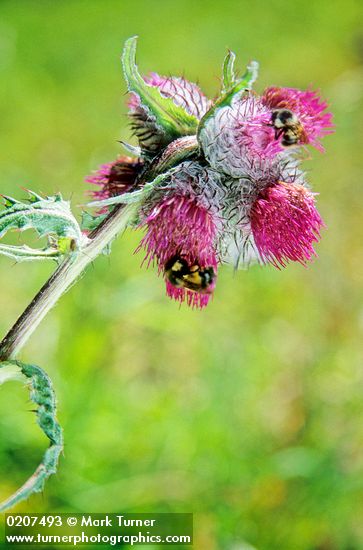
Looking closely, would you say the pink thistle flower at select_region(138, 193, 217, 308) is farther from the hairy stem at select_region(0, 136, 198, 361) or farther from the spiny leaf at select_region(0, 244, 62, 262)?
the spiny leaf at select_region(0, 244, 62, 262)

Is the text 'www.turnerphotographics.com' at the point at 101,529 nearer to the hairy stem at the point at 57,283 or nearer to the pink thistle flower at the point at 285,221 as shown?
the hairy stem at the point at 57,283

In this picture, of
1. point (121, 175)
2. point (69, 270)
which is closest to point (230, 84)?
point (121, 175)

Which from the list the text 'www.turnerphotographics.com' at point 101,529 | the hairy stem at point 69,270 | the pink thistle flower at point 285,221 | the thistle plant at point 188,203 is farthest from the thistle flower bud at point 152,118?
the text 'www.turnerphotographics.com' at point 101,529

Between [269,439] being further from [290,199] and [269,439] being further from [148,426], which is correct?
[290,199]

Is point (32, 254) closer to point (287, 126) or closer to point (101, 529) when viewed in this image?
point (287, 126)

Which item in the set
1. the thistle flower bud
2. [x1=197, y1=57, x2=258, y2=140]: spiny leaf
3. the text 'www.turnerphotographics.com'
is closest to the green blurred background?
the text 'www.turnerphotographics.com'

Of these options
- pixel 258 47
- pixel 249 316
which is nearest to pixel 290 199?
pixel 249 316

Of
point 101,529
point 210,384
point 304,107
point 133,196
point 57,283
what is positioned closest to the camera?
point 133,196

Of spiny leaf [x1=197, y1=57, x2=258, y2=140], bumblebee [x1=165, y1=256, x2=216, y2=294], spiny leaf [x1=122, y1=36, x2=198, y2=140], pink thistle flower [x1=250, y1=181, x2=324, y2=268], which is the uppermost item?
spiny leaf [x1=122, y1=36, x2=198, y2=140]
